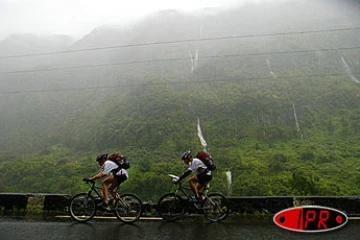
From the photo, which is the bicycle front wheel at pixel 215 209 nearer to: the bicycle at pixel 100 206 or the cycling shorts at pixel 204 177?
the cycling shorts at pixel 204 177

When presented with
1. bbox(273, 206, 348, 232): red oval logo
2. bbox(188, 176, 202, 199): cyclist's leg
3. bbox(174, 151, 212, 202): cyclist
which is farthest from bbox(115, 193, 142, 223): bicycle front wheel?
bbox(273, 206, 348, 232): red oval logo

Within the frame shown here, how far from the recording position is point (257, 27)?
104m

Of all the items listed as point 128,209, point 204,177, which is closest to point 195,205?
point 204,177

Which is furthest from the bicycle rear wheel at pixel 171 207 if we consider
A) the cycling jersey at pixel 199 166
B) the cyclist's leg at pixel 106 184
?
the cyclist's leg at pixel 106 184

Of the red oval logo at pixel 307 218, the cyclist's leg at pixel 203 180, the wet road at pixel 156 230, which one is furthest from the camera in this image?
the cyclist's leg at pixel 203 180

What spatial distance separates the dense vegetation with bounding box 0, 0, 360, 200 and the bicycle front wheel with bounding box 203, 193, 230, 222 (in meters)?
Answer: 5.33

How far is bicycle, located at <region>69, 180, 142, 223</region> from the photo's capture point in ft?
25.6

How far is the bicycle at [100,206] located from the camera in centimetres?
782

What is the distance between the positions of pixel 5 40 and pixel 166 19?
78.0 m

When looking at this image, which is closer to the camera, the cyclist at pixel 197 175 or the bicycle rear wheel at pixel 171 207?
the cyclist at pixel 197 175

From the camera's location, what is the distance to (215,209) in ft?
25.6

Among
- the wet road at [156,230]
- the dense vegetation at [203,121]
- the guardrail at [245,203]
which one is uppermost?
the wet road at [156,230]

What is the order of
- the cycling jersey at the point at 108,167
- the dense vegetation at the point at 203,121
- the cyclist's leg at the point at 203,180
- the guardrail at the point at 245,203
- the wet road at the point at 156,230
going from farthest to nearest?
1. the dense vegetation at the point at 203,121
2. the guardrail at the point at 245,203
3. the cyclist's leg at the point at 203,180
4. the cycling jersey at the point at 108,167
5. the wet road at the point at 156,230

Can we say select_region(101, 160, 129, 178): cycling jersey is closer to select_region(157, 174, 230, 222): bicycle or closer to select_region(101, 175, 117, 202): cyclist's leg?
select_region(101, 175, 117, 202): cyclist's leg
